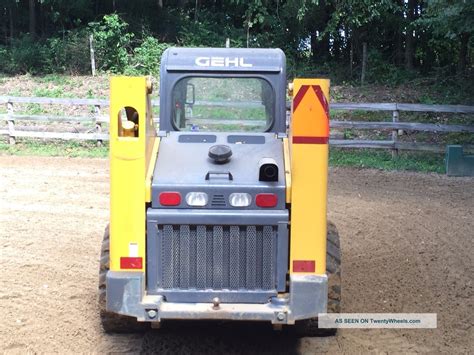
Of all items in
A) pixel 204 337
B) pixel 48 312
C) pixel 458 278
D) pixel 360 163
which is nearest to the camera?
pixel 204 337

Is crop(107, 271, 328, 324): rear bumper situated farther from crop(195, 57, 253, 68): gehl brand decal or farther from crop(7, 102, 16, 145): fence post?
crop(7, 102, 16, 145): fence post

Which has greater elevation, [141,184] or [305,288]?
[141,184]

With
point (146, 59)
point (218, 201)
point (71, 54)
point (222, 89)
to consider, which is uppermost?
point (71, 54)

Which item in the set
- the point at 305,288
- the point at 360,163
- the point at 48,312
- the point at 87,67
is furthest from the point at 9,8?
the point at 305,288

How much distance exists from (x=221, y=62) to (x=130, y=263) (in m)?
1.89

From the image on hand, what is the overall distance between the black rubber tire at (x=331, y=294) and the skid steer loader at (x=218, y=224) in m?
0.01

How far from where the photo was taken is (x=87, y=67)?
22.4 meters

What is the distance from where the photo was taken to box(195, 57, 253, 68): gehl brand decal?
532cm

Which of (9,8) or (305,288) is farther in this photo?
(9,8)

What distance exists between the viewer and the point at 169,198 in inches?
172

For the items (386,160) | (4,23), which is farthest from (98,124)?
(4,23)

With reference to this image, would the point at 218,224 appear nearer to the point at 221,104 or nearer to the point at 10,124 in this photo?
the point at 221,104

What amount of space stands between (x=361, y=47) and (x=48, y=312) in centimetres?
1927

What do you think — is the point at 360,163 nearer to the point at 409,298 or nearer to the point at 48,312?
the point at 409,298
